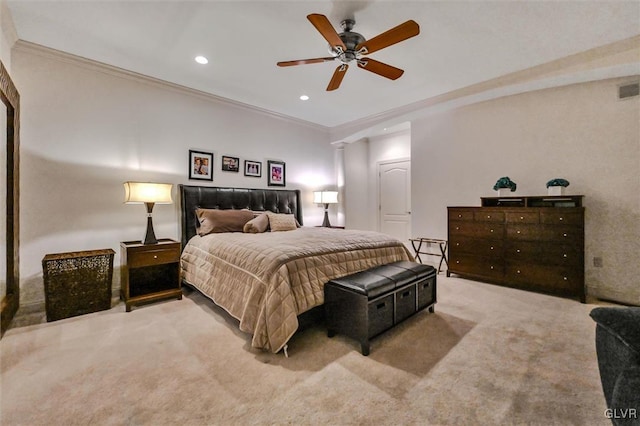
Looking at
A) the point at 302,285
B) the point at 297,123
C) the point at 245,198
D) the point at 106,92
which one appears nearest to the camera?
the point at 302,285

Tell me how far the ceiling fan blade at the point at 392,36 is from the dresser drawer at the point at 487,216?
8.30 ft

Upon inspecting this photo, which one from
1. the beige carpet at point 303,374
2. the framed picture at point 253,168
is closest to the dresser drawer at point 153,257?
the beige carpet at point 303,374

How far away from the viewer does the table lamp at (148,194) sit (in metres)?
2.85

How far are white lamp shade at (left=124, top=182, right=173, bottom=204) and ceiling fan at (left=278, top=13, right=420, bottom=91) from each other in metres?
1.91

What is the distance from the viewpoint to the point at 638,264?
9.54 ft

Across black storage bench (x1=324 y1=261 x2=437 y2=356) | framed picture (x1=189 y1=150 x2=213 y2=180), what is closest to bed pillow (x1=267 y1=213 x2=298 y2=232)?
framed picture (x1=189 y1=150 x2=213 y2=180)

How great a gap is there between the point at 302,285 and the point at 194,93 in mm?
3303

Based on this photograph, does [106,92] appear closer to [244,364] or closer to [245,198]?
[245,198]

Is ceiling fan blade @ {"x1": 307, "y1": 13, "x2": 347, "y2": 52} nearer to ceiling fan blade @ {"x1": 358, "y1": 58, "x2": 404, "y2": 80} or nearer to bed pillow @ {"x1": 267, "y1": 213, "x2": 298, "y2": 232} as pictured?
ceiling fan blade @ {"x1": 358, "y1": 58, "x2": 404, "y2": 80}

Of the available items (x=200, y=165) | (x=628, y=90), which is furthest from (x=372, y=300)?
(x=628, y=90)

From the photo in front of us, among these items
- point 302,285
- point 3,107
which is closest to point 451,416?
point 302,285

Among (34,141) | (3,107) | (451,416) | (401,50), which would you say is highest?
(401,50)

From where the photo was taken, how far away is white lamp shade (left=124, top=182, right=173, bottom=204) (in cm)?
285

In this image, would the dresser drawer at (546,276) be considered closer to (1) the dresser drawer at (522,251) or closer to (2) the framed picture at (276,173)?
(1) the dresser drawer at (522,251)
